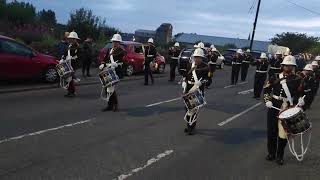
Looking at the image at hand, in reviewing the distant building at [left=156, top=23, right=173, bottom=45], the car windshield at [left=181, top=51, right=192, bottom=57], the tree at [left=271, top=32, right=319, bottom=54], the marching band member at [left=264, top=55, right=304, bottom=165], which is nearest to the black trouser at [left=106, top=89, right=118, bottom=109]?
the marching band member at [left=264, top=55, right=304, bottom=165]

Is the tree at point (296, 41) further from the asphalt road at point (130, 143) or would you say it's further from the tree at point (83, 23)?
the asphalt road at point (130, 143)

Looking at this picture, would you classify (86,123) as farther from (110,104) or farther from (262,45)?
(262,45)

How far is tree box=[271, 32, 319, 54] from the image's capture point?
334 ft

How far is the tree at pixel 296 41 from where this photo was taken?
334 feet

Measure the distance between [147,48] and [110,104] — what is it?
9209 millimetres

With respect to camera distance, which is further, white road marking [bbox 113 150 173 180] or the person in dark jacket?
the person in dark jacket

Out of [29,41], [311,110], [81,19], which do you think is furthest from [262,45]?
[311,110]

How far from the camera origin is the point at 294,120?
9.05 m

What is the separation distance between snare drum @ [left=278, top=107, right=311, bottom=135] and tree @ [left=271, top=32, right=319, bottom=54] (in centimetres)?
9400

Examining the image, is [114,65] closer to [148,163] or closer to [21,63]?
[21,63]

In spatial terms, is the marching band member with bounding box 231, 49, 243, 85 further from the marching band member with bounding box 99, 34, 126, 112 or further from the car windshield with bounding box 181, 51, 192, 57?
the marching band member with bounding box 99, 34, 126, 112

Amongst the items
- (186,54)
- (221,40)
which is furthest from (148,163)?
(221,40)

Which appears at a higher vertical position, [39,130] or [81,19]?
[81,19]

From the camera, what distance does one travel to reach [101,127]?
11.9 meters
